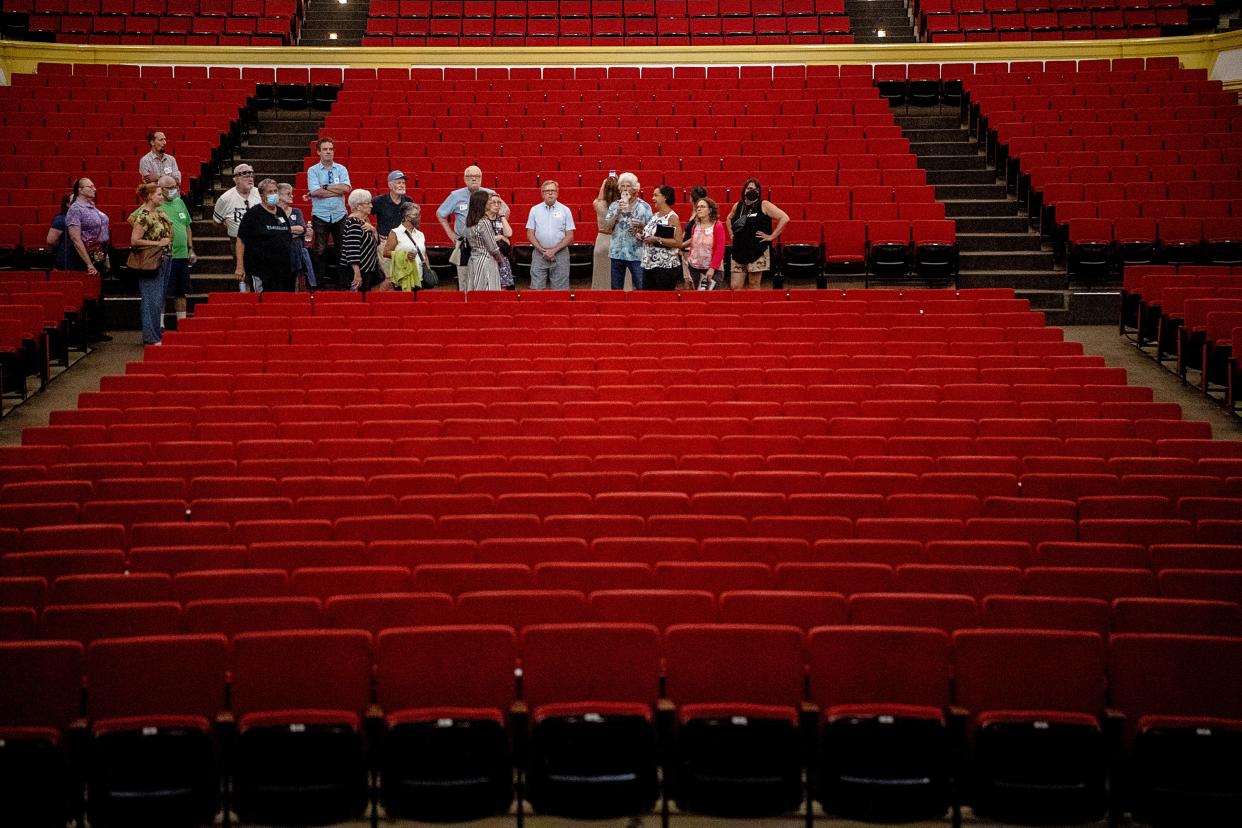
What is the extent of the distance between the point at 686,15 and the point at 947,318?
8859mm

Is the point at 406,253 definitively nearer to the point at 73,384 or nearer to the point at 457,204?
the point at 457,204

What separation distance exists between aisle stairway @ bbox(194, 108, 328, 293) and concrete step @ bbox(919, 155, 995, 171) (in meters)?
5.97

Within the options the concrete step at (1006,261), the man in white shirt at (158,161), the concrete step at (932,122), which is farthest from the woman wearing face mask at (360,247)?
the concrete step at (932,122)

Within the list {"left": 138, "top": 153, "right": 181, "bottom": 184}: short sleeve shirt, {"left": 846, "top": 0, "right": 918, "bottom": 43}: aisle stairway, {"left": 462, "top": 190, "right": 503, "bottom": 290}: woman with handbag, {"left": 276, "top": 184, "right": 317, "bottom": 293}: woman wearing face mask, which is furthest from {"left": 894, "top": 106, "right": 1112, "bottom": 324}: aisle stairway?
{"left": 138, "top": 153, "right": 181, "bottom": 184}: short sleeve shirt

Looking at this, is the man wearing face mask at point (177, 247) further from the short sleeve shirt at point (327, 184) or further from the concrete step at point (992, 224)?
the concrete step at point (992, 224)

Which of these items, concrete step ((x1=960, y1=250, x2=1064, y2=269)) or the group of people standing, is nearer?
the group of people standing

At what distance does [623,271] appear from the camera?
8195 mm

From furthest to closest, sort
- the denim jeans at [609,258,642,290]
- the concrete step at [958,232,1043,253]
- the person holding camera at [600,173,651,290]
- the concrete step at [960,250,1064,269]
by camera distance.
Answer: the concrete step at [958,232,1043,253] < the concrete step at [960,250,1064,269] < the denim jeans at [609,258,642,290] < the person holding camera at [600,173,651,290]

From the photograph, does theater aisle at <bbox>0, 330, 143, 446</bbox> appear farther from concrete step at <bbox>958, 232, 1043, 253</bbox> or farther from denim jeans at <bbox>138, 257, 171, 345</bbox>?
concrete step at <bbox>958, 232, 1043, 253</bbox>

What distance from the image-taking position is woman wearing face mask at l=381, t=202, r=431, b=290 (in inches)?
301

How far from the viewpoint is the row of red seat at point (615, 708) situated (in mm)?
3158

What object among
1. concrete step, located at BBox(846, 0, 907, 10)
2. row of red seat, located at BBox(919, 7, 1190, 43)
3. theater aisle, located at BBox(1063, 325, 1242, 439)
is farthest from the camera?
concrete step, located at BBox(846, 0, 907, 10)

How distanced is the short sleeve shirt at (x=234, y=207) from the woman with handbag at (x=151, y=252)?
59cm

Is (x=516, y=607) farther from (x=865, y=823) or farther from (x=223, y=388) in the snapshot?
(x=223, y=388)
